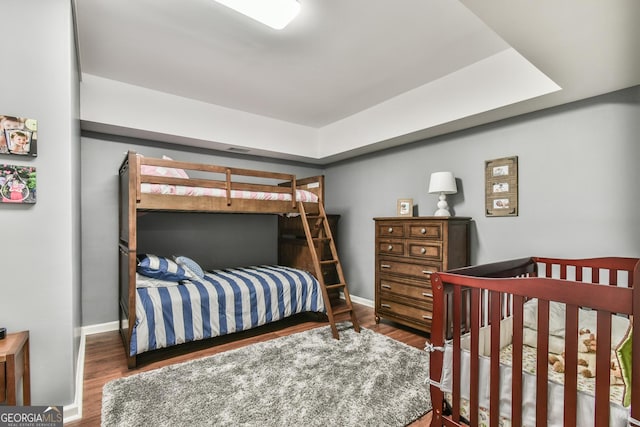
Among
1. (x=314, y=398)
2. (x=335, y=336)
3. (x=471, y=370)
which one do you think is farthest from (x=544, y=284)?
(x=335, y=336)

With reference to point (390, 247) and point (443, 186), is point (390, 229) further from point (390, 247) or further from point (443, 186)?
point (443, 186)

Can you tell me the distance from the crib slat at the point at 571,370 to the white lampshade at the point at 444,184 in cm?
214

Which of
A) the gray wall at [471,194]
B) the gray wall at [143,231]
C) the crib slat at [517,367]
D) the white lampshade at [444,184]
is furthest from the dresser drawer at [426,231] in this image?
the gray wall at [143,231]

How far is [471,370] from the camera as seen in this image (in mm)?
1438

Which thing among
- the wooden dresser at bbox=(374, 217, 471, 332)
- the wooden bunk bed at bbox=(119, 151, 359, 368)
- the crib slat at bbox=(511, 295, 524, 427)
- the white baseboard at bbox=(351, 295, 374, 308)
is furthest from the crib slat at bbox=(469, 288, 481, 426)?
the white baseboard at bbox=(351, 295, 374, 308)

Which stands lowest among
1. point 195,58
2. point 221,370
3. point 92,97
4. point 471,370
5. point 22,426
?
point 221,370

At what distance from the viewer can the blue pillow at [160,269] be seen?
9.23 ft

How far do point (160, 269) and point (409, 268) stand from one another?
243cm

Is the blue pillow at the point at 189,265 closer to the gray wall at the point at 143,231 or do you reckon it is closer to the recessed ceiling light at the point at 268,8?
the gray wall at the point at 143,231

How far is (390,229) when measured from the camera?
3.49 meters

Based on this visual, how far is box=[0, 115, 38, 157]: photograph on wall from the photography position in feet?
5.22

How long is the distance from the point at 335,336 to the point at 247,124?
2.71 metres

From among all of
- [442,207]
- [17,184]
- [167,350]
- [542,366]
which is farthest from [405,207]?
[17,184]

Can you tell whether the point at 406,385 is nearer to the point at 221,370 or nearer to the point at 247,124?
the point at 221,370
